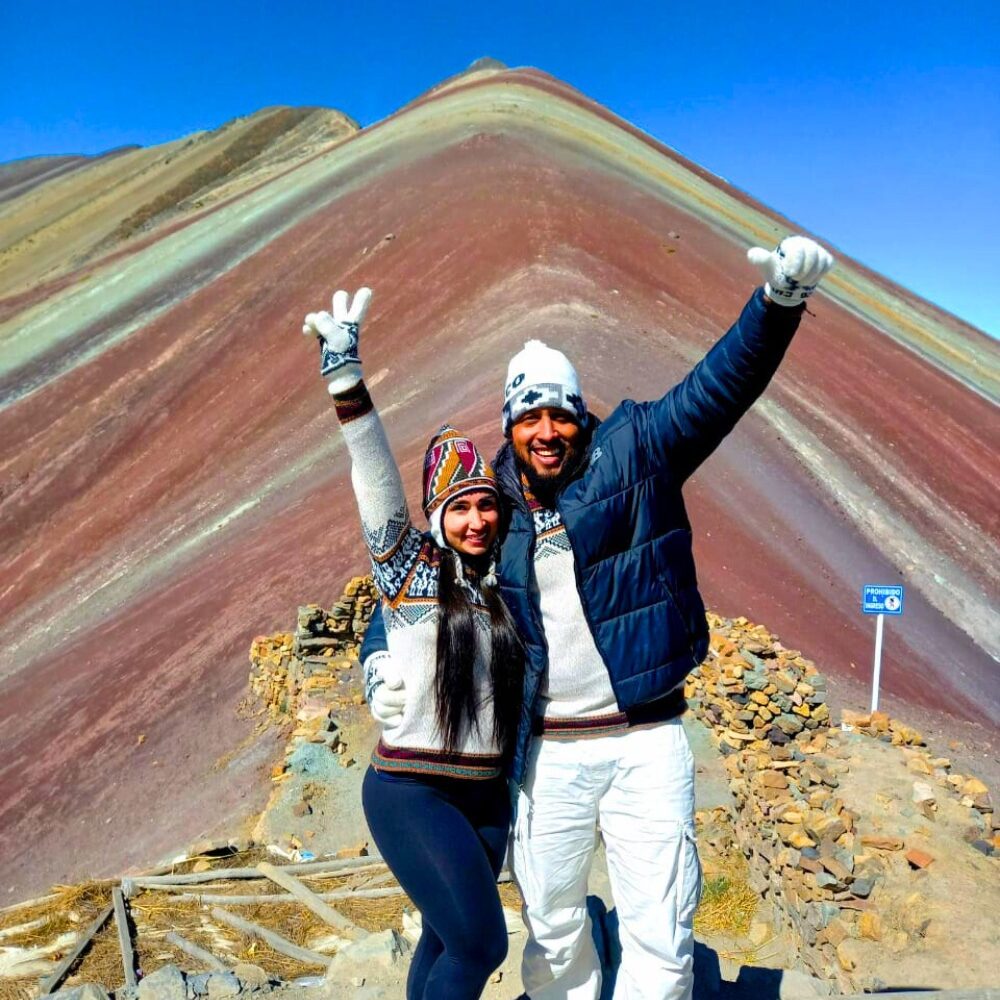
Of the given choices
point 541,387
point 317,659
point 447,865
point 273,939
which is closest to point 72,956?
point 273,939

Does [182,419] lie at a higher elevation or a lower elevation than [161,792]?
higher

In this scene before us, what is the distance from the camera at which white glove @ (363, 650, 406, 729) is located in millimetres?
2025

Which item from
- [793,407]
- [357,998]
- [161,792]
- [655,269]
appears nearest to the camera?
[357,998]

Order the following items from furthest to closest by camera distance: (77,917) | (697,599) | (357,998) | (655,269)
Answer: (655,269)
(77,917)
(357,998)
(697,599)

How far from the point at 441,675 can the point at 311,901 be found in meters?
2.74

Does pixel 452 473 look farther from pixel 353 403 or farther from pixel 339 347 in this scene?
pixel 339 347

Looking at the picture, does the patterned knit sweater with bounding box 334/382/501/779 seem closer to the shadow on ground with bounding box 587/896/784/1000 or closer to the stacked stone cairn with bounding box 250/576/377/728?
the shadow on ground with bounding box 587/896/784/1000

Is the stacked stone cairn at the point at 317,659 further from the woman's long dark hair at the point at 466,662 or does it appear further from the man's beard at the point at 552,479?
the man's beard at the point at 552,479

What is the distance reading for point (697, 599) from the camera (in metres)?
2.17

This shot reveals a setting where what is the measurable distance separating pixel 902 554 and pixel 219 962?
880cm

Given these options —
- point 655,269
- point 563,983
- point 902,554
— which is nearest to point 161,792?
point 563,983

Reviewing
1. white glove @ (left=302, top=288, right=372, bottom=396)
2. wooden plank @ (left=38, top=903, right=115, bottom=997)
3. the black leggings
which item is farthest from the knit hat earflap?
wooden plank @ (left=38, top=903, right=115, bottom=997)

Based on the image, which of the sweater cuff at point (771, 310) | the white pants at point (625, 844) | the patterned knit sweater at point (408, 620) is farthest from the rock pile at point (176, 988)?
the sweater cuff at point (771, 310)

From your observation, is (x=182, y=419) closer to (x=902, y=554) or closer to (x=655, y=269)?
(x=655, y=269)
